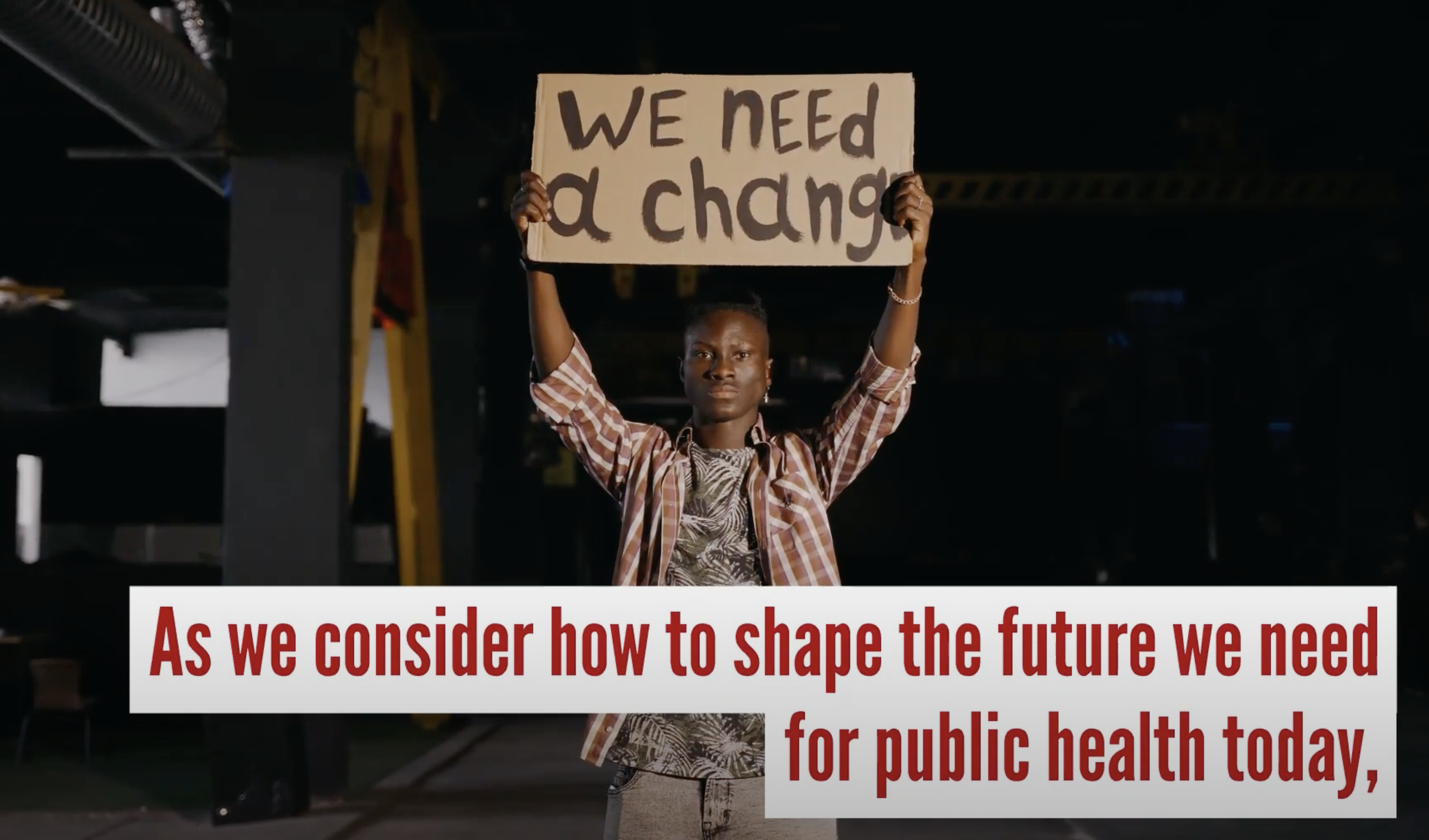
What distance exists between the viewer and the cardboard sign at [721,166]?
2686 millimetres

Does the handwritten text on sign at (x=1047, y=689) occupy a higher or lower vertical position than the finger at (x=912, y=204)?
lower

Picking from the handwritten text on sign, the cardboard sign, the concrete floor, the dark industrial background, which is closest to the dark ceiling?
the dark industrial background

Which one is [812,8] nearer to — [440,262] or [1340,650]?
[440,262]

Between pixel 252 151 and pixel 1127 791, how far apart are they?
5.76 metres

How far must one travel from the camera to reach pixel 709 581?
8.02 ft

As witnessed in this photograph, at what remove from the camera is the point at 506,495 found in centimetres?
1460

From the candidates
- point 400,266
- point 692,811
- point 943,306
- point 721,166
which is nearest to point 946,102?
point 400,266

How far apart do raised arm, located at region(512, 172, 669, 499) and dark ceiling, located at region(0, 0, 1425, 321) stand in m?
7.63

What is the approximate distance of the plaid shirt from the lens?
96.0 inches

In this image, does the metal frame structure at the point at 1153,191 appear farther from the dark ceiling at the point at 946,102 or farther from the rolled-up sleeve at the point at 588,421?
the rolled-up sleeve at the point at 588,421

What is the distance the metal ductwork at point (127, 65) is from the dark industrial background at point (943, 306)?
0.34m

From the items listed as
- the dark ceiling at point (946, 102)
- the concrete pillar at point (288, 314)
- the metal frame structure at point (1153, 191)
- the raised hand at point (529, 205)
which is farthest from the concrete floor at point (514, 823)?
the metal frame structure at point (1153, 191)

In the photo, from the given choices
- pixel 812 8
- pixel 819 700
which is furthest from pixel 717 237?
pixel 812 8

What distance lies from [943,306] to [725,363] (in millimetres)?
18786
